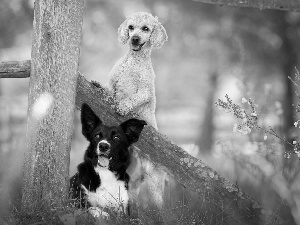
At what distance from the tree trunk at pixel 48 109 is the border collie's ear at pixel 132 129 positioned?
542mm

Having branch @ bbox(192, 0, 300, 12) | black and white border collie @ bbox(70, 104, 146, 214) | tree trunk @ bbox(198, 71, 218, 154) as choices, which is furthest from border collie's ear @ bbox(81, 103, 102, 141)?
tree trunk @ bbox(198, 71, 218, 154)

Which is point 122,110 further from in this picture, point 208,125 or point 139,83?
point 208,125

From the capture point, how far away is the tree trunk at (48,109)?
13.5 feet

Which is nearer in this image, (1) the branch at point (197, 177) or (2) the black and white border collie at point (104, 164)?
(2) the black and white border collie at point (104, 164)

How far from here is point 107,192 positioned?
4.33 metres

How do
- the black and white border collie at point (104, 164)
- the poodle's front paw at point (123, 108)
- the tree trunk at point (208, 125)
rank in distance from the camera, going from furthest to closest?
the tree trunk at point (208, 125) < the poodle's front paw at point (123, 108) < the black and white border collie at point (104, 164)

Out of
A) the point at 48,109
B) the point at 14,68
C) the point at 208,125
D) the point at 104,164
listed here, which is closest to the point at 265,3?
the point at 104,164

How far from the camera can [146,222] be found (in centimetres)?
390

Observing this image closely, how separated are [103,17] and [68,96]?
7.91 m

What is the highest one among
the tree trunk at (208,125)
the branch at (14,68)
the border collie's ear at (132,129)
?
the branch at (14,68)

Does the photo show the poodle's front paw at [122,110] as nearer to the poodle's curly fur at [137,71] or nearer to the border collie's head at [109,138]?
the poodle's curly fur at [137,71]

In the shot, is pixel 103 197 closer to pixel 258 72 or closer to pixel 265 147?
pixel 265 147

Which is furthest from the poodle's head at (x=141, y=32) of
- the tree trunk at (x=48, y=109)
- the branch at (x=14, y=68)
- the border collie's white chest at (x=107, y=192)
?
the border collie's white chest at (x=107, y=192)

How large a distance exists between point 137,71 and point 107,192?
117 cm
